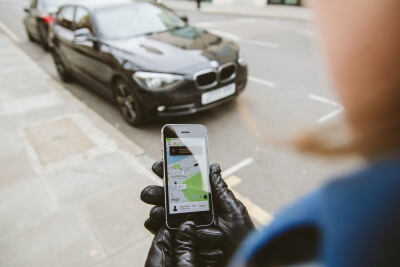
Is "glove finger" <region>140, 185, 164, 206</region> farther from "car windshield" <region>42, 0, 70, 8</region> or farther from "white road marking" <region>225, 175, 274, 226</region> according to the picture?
"car windshield" <region>42, 0, 70, 8</region>

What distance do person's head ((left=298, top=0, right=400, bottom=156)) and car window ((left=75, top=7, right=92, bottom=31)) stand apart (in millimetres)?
5598

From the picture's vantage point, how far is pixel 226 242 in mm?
1909

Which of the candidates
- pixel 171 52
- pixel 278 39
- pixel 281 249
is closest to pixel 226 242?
pixel 281 249

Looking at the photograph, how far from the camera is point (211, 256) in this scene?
179cm

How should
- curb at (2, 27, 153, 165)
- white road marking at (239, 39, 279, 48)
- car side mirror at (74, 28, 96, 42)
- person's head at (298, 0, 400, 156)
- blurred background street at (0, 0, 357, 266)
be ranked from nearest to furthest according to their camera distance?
person's head at (298, 0, 400, 156) < blurred background street at (0, 0, 357, 266) < curb at (2, 27, 153, 165) < car side mirror at (74, 28, 96, 42) < white road marking at (239, 39, 279, 48)

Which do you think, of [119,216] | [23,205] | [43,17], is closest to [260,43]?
[43,17]

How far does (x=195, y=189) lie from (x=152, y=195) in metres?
0.30

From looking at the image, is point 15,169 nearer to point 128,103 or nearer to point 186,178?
point 128,103

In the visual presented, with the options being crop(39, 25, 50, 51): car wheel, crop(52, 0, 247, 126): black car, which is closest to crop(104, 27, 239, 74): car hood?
crop(52, 0, 247, 126): black car

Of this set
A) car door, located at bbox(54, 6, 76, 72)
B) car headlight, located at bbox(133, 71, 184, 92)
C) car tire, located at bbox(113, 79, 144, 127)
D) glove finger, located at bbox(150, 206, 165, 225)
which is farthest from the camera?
car door, located at bbox(54, 6, 76, 72)

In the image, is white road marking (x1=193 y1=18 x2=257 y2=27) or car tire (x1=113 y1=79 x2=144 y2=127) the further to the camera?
white road marking (x1=193 y1=18 x2=257 y2=27)

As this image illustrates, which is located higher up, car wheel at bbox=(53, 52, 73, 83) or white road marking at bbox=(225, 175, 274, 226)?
car wheel at bbox=(53, 52, 73, 83)

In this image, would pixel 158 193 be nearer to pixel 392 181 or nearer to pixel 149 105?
pixel 392 181

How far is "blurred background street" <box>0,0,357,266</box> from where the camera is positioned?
3.13ft
